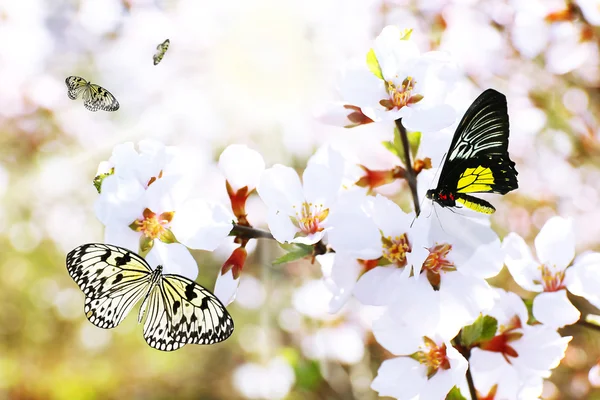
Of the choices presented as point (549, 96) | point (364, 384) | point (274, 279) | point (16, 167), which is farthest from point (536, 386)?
point (16, 167)

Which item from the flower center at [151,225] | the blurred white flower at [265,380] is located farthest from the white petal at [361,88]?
the blurred white flower at [265,380]

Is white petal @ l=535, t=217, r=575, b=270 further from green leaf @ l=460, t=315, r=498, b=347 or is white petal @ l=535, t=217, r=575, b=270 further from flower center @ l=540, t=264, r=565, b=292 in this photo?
green leaf @ l=460, t=315, r=498, b=347

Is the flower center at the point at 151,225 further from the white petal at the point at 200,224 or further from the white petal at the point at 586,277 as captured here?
the white petal at the point at 586,277

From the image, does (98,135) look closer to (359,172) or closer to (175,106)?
(175,106)

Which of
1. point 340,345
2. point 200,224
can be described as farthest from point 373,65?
point 340,345

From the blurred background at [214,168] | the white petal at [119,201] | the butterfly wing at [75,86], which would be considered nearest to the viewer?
the white petal at [119,201]

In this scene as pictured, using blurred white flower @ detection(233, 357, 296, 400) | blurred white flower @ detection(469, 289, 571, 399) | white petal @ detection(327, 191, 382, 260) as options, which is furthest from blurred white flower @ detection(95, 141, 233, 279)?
blurred white flower @ detection(233, 357, 296, 400)

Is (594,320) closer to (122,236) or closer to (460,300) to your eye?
(460,300)
